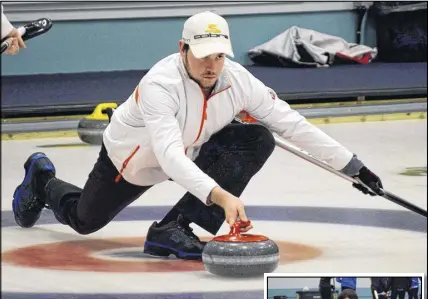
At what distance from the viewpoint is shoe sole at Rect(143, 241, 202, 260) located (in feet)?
11.1

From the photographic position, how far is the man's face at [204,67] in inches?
117

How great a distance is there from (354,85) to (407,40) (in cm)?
139

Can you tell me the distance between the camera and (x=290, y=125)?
327 cm

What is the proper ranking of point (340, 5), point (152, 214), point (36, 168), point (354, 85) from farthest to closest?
point (340, 5)
point (354, 85)
point (152, 214)
point (36, 168)

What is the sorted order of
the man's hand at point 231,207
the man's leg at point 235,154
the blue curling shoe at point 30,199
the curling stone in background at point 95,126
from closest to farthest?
the man's hand at point 231,207, the man's leg at point 235,154, the blue curling shoe at point 30,199, the curling stone in background at point 95,126

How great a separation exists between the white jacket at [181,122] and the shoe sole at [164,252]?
0.22 m

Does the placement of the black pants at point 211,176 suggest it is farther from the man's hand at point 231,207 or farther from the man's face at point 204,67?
the man's hand at point 231,207

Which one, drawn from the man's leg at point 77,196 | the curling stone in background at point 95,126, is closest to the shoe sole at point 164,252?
the man's leg at point 77,196

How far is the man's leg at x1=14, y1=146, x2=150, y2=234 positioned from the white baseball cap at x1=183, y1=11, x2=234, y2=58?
0.61 metres

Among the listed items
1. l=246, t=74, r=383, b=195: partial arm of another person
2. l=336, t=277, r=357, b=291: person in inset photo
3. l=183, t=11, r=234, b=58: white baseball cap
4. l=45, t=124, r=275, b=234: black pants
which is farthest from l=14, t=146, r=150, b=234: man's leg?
l=336, t=277, r=357, b=291: person in inset photo

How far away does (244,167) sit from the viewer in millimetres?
3352

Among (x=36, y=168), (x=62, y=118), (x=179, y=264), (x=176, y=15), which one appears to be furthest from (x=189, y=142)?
(x=176, y=15)

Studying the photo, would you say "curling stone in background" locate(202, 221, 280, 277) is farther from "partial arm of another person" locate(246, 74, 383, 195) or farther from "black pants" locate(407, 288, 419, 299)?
"black pants" locate(407, 288, 419, 299)

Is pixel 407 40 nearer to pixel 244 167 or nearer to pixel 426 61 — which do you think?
pixel 426 61
